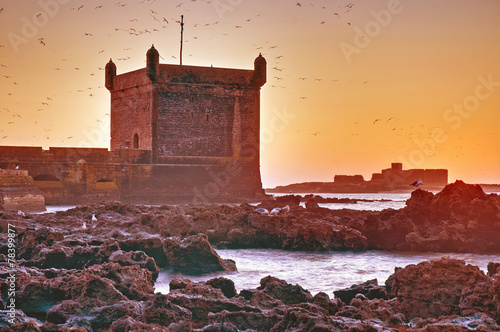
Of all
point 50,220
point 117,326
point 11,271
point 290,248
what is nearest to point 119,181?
point 50,220

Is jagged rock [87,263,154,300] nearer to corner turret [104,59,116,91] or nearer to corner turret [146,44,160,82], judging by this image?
corner turret [146,44,160,82]

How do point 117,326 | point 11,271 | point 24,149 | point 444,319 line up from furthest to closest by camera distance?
point 24,149, point 11,271, point 444,319, point 117,326

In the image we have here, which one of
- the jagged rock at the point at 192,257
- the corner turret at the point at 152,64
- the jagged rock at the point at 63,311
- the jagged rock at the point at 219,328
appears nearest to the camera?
the jagged rock at the point at 219,328

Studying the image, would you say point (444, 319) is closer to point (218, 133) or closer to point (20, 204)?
point (20, 204)

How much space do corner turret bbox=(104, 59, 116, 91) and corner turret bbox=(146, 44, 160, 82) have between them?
4031 mm

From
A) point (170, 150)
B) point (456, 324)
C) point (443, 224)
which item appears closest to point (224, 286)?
point (456, 324)

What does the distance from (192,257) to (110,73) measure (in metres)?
25.5

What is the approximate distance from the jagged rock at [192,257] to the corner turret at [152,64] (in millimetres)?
21210

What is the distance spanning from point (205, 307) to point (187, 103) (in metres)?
25.4

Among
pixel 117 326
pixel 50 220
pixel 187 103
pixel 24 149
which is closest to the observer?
pixel 117 326

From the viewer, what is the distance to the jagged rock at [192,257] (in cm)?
912

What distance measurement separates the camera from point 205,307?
5.77 metres

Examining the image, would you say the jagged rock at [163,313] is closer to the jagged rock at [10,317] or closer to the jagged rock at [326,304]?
the jagged rock at [10,317]

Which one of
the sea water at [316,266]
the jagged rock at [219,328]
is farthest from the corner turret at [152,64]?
the jagged rock at [219,328]
